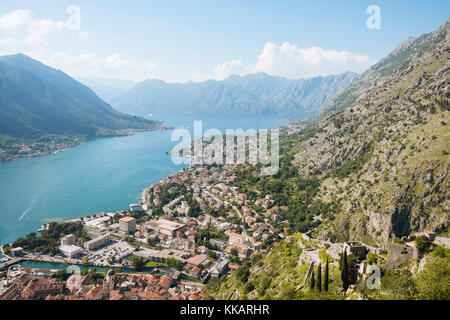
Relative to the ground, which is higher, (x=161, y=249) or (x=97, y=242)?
(x=97, y=242)

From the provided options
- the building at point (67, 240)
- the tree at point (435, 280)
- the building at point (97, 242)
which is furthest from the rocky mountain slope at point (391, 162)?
the building at point (67, 240)

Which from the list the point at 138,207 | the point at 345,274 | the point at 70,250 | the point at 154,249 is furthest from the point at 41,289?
the point at 345,274

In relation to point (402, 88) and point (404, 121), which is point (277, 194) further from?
point (402, 88)

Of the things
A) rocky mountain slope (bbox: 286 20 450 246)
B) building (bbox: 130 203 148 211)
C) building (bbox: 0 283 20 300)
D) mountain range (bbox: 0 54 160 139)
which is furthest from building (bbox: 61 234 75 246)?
mountain range (bbox: 0 54 160 139)

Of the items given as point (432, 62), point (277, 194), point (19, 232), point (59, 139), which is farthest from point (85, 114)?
point (432, 62)

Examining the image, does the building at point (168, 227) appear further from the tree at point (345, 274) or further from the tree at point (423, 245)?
the tree at point (423, 245)

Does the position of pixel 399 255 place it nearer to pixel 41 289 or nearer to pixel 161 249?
pixel 41 289
